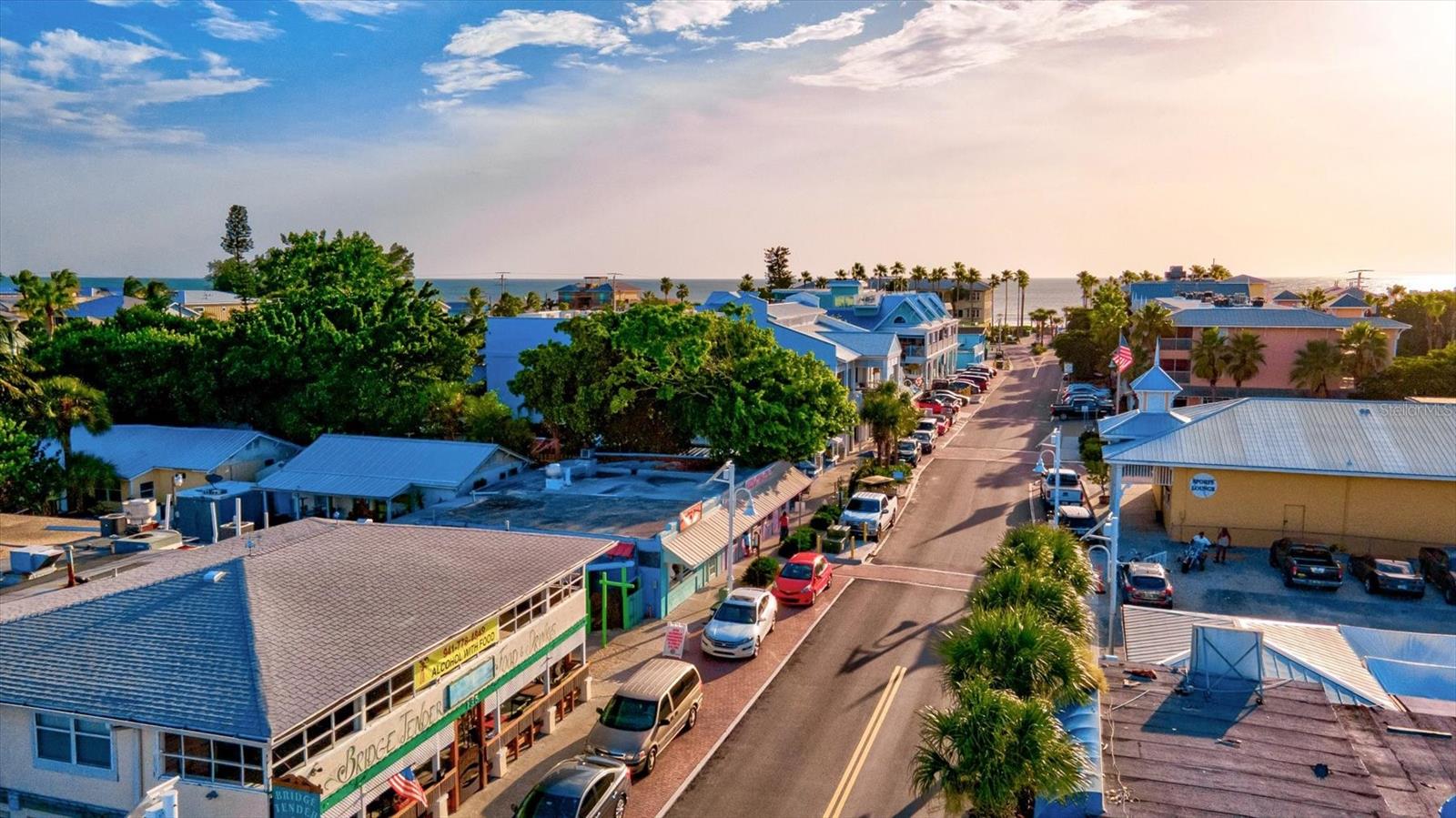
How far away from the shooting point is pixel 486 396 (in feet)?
159

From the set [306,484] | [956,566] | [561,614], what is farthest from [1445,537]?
[306,484]

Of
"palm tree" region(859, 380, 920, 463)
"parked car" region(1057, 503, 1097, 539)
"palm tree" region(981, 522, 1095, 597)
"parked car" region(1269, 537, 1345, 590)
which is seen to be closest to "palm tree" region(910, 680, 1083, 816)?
"palm tree" region(981, 522, 1095, 597)

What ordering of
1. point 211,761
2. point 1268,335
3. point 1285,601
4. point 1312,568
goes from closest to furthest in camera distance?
point 211,761
point 1285,601
point 1312,568
point 1268,335

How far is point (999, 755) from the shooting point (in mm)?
15227

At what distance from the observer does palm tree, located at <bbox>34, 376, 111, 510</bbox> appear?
4391cm

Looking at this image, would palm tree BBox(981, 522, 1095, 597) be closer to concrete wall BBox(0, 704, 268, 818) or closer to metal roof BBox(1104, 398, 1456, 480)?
metal roof BBox(1104, 398, 1456, 480)

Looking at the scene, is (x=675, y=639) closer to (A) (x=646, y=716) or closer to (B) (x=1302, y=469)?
(A) (x=646, y=716)

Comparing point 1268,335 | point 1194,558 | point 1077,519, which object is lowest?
point 1194,558

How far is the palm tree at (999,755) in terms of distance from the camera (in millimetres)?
15086

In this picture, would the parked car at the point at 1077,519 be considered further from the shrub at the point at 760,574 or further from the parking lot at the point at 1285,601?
the shrub at the point at 760,574

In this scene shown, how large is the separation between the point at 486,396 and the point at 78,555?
76.5 feet

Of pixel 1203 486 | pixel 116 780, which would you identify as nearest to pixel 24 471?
pixel 116 780

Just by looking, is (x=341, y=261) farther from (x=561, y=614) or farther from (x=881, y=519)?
(x=561, y=614)

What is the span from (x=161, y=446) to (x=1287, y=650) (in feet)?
159
